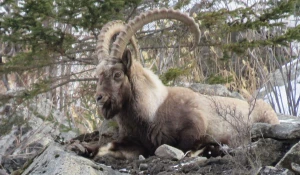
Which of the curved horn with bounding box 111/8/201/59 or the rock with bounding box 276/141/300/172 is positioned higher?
the curved horn with bounding box 111/8/201/59

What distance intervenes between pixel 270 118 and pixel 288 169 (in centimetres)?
320

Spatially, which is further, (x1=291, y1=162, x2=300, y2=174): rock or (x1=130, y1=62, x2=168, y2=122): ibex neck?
(x1=130, y1=62, x2=168, y2=122): ibex neck

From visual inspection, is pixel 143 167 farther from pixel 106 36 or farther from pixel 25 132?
pixel 25 132

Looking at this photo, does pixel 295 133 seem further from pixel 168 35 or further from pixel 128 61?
pixel 168 35

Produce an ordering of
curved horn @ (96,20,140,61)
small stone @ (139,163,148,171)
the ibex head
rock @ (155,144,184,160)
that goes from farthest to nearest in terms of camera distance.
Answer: curved horn @ (96,20,140,61) < the ibex head < rock @ (155,144,184,160) < small stone @ (139,163,148,171)

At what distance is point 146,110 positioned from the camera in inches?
283

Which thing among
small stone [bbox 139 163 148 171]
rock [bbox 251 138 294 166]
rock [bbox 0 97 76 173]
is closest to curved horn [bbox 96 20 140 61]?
rock [bbox 0 97 76 173]

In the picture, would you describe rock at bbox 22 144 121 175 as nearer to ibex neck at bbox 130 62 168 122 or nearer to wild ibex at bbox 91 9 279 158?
wild ibex at bbox 91 9 279 158

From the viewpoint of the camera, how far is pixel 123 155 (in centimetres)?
688

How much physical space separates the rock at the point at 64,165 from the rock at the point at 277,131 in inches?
57.5

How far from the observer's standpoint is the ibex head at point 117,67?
691 cm

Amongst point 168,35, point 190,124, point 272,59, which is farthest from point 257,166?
point 272,59

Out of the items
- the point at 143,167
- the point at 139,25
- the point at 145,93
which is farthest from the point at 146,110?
the point at 143,167

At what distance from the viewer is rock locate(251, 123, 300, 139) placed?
17.3 ft
